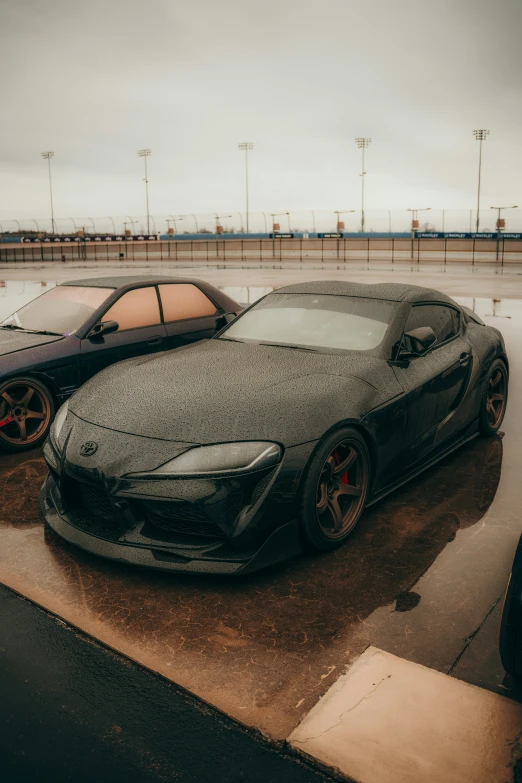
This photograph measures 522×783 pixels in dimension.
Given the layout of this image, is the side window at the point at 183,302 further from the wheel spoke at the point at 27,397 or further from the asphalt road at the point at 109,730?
the asphalt road at the point at 109,730

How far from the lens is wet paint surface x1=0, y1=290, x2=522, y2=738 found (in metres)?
2.68

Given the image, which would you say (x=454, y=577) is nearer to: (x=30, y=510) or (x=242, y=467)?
(x=242, y=467)

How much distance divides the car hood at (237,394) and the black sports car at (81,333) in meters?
1.38

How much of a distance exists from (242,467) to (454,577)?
125cm

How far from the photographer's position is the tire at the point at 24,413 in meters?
5.38

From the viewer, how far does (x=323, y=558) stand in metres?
3.63

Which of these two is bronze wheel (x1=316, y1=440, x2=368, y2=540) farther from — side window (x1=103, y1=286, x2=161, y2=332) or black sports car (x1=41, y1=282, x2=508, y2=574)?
side window (x1=103, y1=286, x2=161, y2=332)

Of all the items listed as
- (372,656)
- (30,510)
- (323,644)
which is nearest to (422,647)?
(372,656)

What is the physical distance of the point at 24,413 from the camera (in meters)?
5.49

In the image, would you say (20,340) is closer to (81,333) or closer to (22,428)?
(81,333)

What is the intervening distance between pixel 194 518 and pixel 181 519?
0.24 feet

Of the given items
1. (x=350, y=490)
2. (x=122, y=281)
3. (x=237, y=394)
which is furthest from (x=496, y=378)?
(x=122, y=281)

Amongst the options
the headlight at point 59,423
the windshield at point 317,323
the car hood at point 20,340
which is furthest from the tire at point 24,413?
the windshield at point 317,323

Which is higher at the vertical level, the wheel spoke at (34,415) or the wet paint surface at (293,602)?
the wheel spoke at (34,415)
